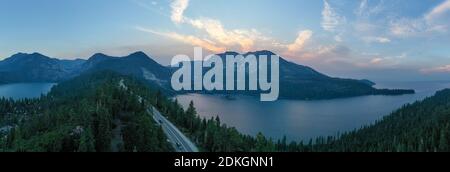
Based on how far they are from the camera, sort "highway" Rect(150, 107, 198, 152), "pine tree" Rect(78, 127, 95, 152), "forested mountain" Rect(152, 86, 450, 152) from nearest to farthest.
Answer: "pine tree" Rect(78, 127, 95, 152)
"highway" Rect(150, 107, 198, 152)
"forested mountain" Rect(152, 86, 450, 152)

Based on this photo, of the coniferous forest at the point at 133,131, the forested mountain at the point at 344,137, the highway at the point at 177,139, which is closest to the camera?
the coniferous forest at the point at 133,131

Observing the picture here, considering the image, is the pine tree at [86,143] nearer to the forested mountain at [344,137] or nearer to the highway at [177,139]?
the highway at [177,139]

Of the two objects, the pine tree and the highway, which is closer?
the pine tree

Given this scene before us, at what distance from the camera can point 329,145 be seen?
113 meters

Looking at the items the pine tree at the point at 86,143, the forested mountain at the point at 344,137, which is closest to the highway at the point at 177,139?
the forested mountain at the point at 344,137

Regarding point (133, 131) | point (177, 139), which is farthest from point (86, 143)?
point (177, 139)

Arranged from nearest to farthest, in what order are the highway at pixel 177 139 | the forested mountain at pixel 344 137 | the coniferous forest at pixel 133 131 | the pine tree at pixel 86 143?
the pine tree at pixel 86 143 < the coniferous forest at pixel 133 131 < the highway at pixel 177 139 < the forested mountain at pixel 344 137

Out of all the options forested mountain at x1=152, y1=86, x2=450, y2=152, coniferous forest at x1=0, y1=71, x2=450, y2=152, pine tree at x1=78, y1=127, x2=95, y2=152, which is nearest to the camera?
pine tree at x1=78, y1=127, x2=95, y2=152

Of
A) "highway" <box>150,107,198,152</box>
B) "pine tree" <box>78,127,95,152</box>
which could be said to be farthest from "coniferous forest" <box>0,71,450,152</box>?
"highway" <box>150,107,198,152</box>

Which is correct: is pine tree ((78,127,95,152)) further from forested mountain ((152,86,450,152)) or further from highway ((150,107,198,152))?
forested mountain ((152,86,450,152))

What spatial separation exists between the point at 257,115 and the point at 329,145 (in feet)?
270

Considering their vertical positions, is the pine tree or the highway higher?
the pine tree

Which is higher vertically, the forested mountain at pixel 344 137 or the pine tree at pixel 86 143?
the pine tree at pixel 86 143
